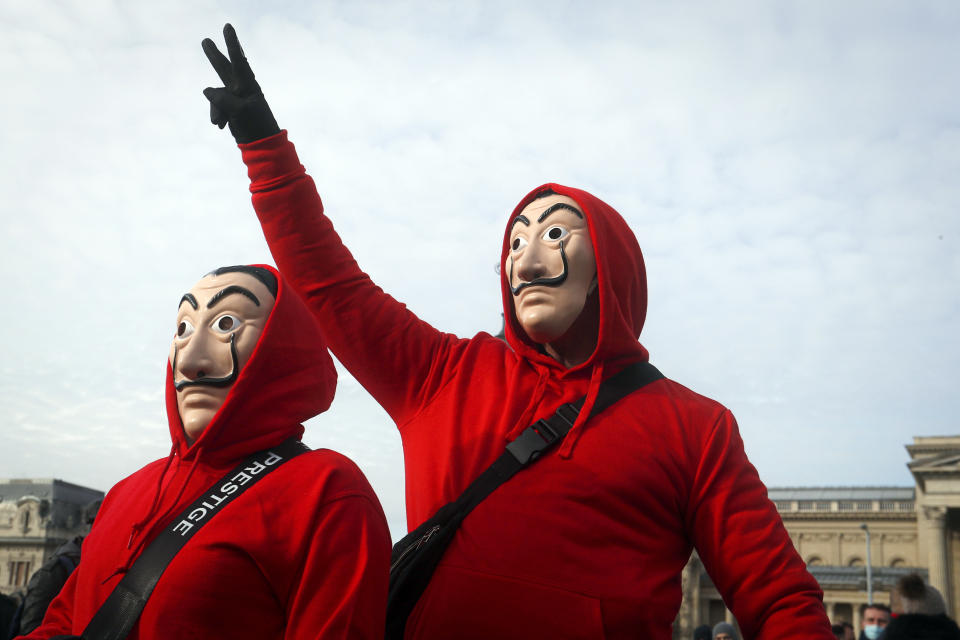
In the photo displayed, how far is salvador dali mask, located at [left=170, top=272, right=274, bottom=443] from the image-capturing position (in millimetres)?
3100

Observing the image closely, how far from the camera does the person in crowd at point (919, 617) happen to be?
5.72m

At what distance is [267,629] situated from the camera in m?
2.72

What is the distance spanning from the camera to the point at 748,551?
9.88ft

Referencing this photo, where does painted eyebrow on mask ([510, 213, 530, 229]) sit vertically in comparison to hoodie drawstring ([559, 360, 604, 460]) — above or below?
above

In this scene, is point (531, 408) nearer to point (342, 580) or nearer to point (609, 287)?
point (609, 287)

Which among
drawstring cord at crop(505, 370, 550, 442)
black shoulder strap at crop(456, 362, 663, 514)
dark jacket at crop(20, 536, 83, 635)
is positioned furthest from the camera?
dark jacket at crop(20, 536, 83, 635)

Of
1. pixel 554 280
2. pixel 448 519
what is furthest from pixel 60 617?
pixel 554 280

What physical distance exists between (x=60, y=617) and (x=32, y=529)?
46.9 m

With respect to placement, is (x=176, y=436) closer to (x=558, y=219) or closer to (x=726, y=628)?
(x=558, y=219)

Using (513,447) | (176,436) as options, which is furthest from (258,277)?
(513,447)

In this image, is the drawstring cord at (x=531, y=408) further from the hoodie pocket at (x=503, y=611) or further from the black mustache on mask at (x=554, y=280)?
the hoodie pocket at (x=503, y=611)

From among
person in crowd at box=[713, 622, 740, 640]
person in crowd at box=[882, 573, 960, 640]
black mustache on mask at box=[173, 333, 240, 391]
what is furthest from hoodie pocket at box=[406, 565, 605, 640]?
person in crowd at box=[713, 622, 740, 640]

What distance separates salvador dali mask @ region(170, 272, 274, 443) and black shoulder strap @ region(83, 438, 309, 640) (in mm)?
233

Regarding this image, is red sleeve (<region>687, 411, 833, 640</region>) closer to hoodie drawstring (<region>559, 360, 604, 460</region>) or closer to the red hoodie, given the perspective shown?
the red hoodie
